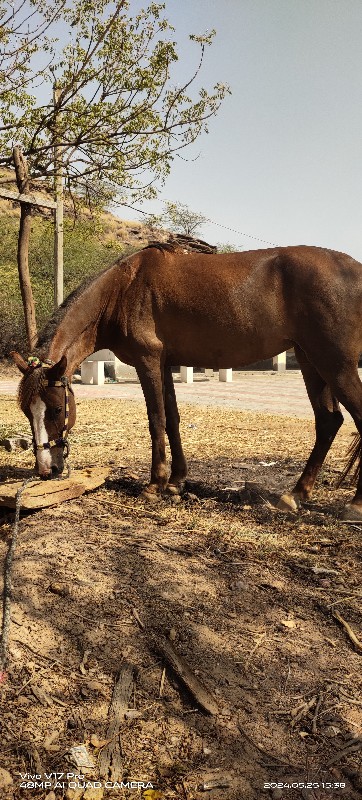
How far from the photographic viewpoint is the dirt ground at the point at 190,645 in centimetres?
213

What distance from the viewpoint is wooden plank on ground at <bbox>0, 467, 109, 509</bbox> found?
430 centimetres

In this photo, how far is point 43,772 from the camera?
2.07 meters

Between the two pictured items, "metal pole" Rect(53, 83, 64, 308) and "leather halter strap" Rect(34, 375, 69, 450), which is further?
"metal pole" Rect(53, 83, 64, 308)

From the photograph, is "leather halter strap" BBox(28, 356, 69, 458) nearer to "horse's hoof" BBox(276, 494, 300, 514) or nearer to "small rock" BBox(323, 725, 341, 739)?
"horse's hoof" BBox(276, 494, 300, 514)

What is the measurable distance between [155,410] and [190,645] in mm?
2574

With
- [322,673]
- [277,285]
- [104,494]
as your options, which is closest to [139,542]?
[104,494]

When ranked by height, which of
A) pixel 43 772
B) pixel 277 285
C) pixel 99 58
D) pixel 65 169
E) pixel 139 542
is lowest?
pixel 43 772

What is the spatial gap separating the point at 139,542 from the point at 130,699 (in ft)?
4.92

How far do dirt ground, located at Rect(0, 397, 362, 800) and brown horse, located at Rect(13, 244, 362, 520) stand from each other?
726mm

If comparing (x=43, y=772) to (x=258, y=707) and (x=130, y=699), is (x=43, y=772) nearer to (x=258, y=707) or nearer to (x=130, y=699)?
(x=130, y=699)

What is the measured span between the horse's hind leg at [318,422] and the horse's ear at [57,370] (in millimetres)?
1947

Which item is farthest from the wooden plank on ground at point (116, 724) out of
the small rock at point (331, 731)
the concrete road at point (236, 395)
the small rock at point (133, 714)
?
the concrete road at point (236, 395)

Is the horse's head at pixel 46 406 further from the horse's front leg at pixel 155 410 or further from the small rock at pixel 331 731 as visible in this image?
the small rock at pixel 331 731

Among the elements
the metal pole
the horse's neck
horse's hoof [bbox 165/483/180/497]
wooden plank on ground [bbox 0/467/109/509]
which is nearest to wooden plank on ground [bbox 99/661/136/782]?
wooden plank on ground [bbox 0/467/109/509]
